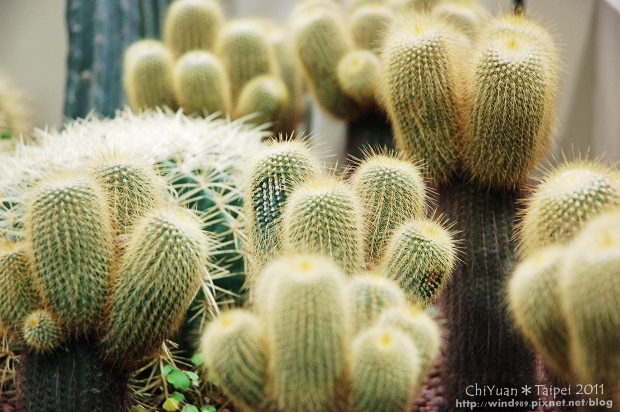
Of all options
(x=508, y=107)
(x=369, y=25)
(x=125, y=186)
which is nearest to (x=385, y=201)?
(x=508, y=107)

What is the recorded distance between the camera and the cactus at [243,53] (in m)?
2.75

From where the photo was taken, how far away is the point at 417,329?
1.16m

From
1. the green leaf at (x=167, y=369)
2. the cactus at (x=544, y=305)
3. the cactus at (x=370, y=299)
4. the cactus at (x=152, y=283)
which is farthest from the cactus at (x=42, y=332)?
the cactus at (x=544, y=305)

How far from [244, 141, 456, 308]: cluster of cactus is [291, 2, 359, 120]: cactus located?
3.20 feet

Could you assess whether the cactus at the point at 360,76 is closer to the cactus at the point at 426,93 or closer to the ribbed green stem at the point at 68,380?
the cactus at the point at 426,93

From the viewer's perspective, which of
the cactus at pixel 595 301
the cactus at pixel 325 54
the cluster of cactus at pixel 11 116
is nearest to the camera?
the cactus at pixel 595 301

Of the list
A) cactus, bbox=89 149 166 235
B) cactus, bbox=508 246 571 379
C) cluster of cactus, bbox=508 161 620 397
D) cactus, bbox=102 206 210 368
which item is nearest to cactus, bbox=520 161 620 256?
cluster of cactus, bbox=508 161 620 397

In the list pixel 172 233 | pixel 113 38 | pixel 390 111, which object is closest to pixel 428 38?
pixel 390 111

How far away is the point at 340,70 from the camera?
7.97 feet

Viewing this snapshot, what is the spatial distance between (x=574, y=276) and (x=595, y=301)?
0.05 meters

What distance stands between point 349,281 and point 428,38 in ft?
2.51

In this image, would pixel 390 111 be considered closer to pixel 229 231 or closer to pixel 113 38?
pixel 229 231

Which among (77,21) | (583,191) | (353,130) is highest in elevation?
(77,21)

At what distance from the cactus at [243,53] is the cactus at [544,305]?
1.88m
